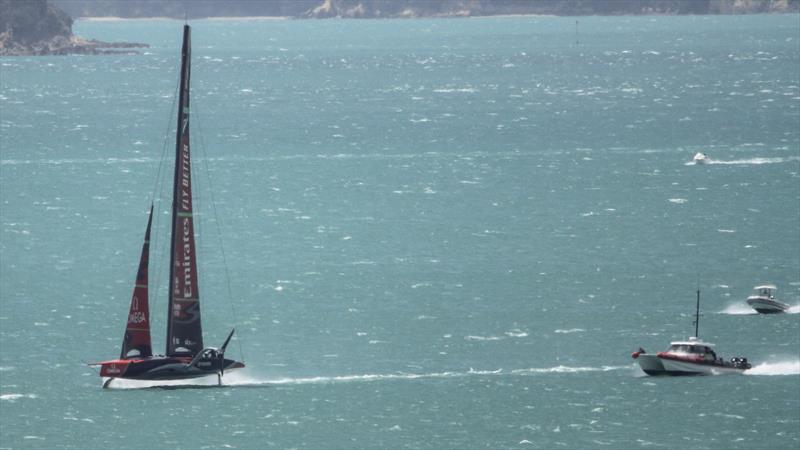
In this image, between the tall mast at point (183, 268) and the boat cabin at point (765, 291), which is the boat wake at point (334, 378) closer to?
the tall mast at point (183, 268)

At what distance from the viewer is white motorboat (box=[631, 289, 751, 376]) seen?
89.3 metres

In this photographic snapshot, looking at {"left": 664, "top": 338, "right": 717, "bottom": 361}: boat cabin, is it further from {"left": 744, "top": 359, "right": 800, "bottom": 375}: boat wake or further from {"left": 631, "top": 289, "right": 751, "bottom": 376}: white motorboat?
{"left": 744, "top": 359, "right": 800, "bottom": 375}: boat wake

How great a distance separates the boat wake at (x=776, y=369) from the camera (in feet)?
295

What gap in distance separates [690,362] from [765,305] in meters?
13.8

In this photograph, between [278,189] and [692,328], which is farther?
[278,189]

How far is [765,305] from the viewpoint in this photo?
10194 cm

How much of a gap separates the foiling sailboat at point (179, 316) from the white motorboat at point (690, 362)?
1908 centimetres

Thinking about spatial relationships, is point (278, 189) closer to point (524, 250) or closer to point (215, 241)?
point (215, 241)

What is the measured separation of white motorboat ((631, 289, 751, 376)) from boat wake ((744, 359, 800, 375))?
683mm

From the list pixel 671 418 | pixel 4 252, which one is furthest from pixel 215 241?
pixel 671 418

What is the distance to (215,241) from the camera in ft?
437

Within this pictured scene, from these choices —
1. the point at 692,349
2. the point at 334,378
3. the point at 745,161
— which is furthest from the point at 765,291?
the point at 745,161

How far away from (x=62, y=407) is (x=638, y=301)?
35.9 metres

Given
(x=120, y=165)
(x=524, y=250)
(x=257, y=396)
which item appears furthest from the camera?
(x=120, y=165)
